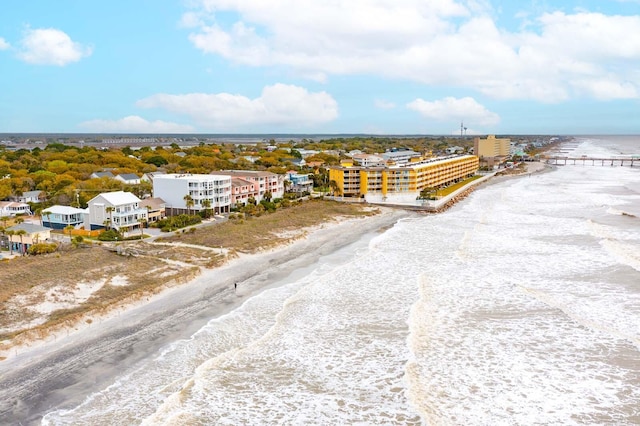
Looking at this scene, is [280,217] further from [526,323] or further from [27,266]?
[526,323]

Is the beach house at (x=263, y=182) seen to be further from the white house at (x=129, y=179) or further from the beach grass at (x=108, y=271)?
the beach grass at (x=108, y=271)

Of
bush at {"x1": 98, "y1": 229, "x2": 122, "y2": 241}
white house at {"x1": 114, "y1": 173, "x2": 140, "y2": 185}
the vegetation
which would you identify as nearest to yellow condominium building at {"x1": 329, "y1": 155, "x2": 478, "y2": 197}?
white house at {"x1": 114, "y1": 173, "x2": 140, "y2": 185}

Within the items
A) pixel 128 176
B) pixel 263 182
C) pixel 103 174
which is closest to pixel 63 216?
pixel 128 176

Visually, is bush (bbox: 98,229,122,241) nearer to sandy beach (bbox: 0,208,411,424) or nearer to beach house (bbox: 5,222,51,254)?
beach house (bbox: 5,222,51,254)

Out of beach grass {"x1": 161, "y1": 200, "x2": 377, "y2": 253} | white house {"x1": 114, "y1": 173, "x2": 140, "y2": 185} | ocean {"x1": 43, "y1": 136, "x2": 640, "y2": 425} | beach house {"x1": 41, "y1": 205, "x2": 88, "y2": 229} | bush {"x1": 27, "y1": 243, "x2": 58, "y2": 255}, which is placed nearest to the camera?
ocean {"x1": 43, "y1": 136, "x2": 640, "y2": 425}

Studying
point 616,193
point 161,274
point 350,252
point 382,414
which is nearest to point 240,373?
point 382,414

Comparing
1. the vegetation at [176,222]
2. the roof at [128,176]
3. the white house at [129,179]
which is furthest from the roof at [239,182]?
the roof at [128,176]
